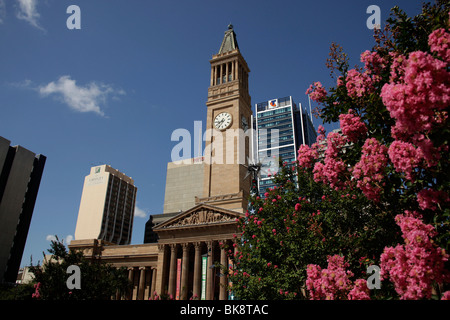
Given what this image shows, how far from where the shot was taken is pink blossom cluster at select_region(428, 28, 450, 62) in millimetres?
6512

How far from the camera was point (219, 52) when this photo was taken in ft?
204

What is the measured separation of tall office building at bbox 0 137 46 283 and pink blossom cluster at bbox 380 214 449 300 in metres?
108

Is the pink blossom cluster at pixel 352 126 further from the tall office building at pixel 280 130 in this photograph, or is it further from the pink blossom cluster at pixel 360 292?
the tall office building at pixel 280 130

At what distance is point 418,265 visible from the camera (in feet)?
19.7

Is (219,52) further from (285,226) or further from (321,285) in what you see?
(321,285)

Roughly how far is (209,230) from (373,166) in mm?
35966

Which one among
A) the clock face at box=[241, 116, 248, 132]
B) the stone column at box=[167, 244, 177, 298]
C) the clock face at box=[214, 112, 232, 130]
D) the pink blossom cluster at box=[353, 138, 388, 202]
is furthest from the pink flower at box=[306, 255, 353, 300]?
the clock face at box=[241, 116, 248, 132]

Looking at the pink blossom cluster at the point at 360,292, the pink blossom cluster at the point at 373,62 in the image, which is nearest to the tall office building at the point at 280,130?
the pink blossom cluster at the point at 373,62

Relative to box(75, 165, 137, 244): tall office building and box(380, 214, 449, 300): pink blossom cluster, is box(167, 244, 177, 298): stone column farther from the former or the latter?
box(75, 165, 137, 244): tall office building

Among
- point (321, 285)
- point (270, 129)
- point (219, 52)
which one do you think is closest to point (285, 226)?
point (321, 285)

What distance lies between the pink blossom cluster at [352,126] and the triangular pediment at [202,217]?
3190 centimetres

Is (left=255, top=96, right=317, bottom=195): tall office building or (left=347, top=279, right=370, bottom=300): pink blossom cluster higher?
(left=255, top=96, right=317, bottom=195): tall office building
